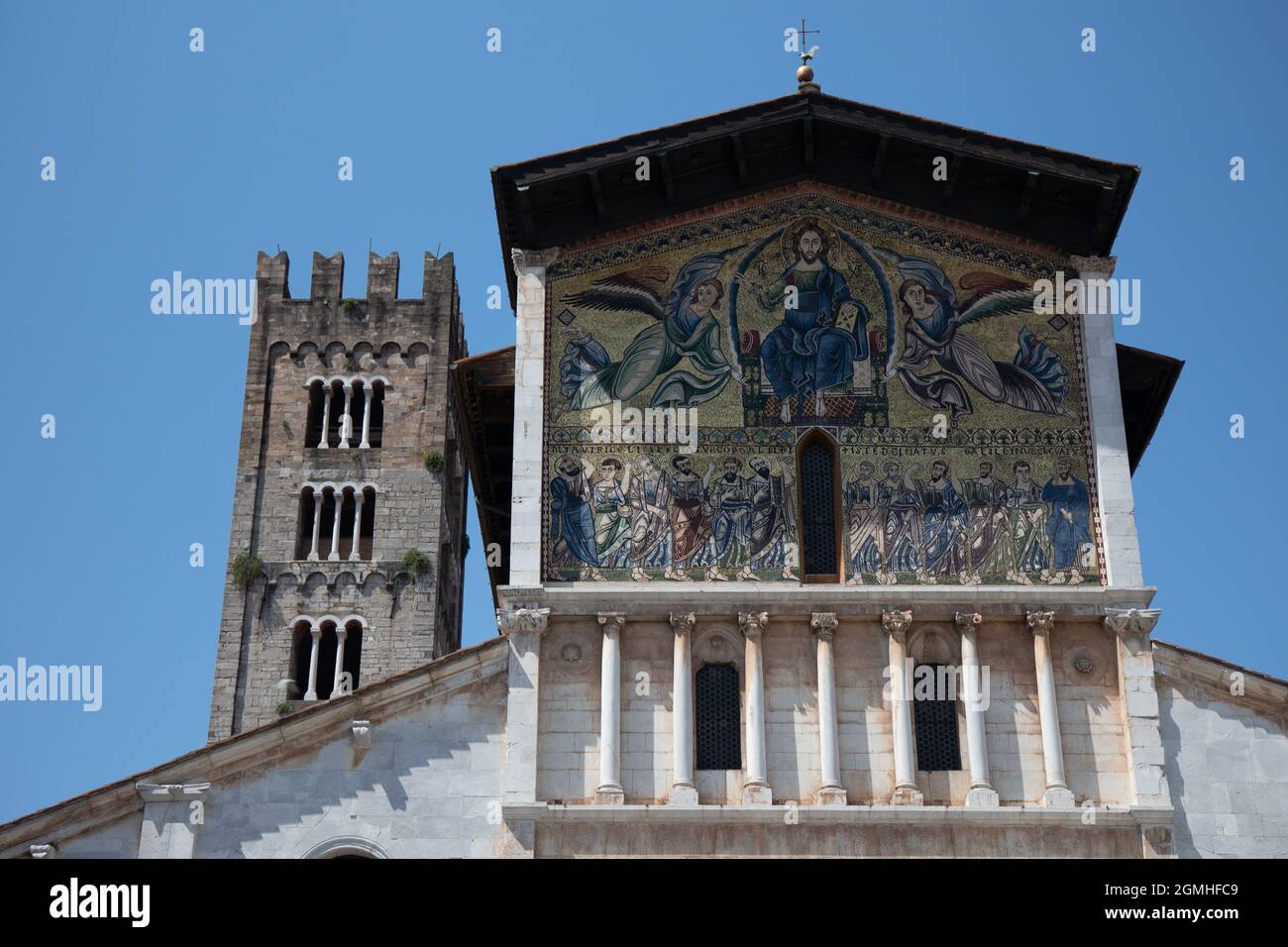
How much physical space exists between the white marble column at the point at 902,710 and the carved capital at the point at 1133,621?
2605 mm

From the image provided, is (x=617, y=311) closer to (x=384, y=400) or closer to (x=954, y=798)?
(x=954, y=798)

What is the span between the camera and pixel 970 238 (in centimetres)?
2848

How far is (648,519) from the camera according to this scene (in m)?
26.4

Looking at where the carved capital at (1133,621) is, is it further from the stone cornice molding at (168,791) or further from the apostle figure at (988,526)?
the stone cornice molding at (168,791)

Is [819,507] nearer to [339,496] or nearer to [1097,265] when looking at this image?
[1097,265]

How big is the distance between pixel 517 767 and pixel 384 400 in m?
38.5

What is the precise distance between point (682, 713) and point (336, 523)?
36.0 meters

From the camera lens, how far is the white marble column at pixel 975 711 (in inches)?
971

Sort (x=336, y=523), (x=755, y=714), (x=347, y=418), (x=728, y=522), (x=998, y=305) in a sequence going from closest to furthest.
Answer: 1. (x=755, y=714)
2. (x=728, y=522)
3. (x=998, y=305)
4. (x=336, y=523)
5. (x=347, y=418)

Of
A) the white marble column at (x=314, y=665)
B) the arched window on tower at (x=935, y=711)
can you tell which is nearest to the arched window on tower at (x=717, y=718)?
the arched window on tower at (x=935, y=711)

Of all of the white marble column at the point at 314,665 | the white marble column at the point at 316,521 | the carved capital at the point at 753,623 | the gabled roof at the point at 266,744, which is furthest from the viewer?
the white marble column at the point at 316,521

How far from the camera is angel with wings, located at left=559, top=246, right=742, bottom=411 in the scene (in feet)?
89.5

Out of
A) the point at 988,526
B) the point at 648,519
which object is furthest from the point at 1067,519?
the point at 648,519
